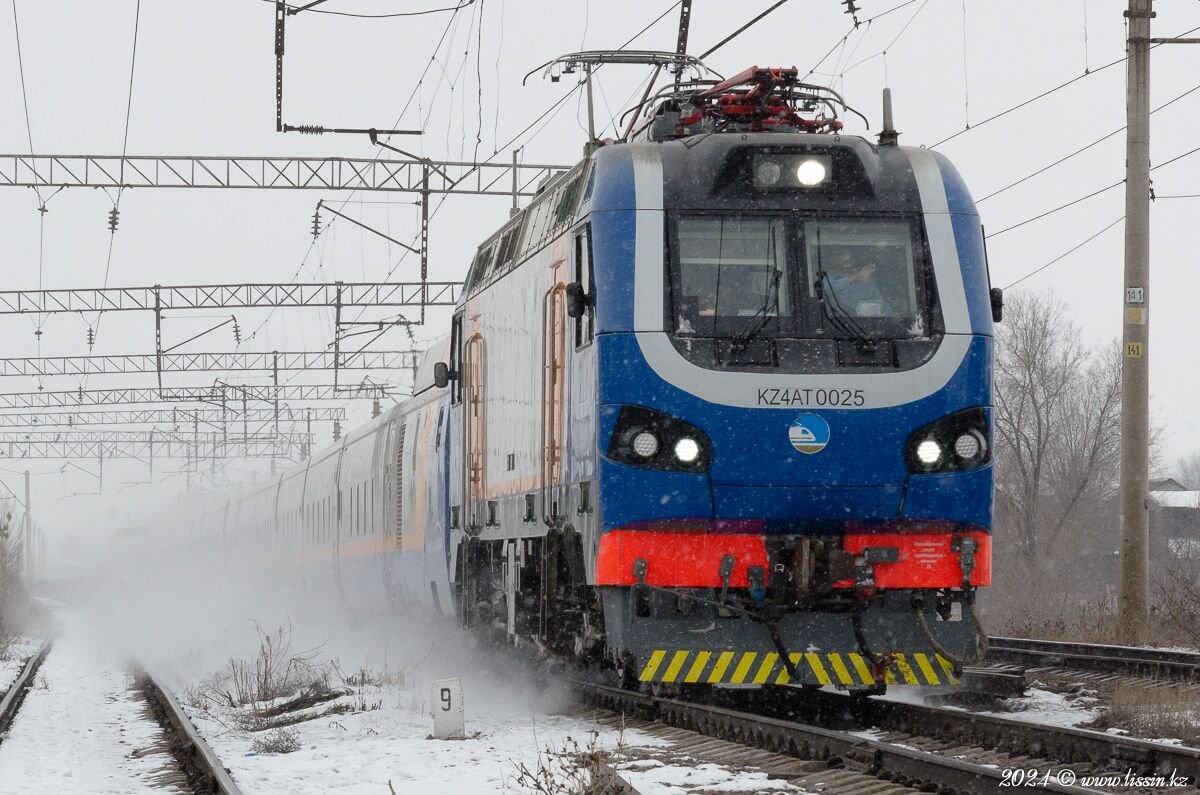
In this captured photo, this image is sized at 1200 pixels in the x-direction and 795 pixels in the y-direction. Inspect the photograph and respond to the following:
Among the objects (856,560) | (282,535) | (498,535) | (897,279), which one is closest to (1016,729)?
(856,560)

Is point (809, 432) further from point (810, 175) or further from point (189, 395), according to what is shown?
point (189, 395)

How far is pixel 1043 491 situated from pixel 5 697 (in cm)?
3534

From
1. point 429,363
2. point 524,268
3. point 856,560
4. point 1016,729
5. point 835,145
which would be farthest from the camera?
point 429,363

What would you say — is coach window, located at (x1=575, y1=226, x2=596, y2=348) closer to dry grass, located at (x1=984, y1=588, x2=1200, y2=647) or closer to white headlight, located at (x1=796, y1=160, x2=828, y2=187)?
white headlight, located at (x1=796, y1=160, x2=828, y2=187)

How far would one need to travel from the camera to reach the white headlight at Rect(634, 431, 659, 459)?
10039 mm

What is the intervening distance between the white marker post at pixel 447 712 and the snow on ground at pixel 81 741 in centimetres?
190

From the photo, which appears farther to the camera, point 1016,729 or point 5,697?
point 5,697

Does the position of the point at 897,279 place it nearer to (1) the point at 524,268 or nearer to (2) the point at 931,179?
(2) the point at 931,179

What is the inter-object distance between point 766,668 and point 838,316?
221 centimetres

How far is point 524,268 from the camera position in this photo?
1302 cm

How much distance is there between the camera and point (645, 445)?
33.0 ft

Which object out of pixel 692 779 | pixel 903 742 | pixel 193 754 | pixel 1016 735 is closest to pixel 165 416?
pixel 193 754

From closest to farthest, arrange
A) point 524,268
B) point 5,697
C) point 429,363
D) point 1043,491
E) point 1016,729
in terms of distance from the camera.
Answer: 1. point 1016,729
2. point 524,268
3. point 5,697
4. point 429,363
5. point 1043,491

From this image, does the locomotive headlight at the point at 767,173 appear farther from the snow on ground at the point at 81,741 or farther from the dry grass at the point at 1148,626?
the dry grass at the point at 1148,626
